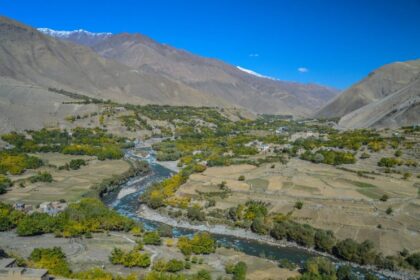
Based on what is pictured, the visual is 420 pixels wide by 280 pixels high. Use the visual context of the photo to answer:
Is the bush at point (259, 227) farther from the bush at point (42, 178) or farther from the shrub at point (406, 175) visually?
the bush at point (42, 178)

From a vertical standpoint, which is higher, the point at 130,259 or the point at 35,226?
the point at 35,226

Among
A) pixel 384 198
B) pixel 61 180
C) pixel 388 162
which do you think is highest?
pixel 388 162

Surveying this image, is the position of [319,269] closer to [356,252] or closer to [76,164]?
[356,252]

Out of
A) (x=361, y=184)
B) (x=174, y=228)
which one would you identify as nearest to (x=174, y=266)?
(x=174, y=228)

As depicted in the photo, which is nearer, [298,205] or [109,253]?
[109,253]

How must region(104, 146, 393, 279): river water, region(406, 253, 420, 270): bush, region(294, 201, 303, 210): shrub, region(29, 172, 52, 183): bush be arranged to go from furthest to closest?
region(29, 172, 52, 183): bush
region(294, 201, 303, 210): shrub
region(104, 146, 393, 279): river water
region(406, 253, 420, 270): bush

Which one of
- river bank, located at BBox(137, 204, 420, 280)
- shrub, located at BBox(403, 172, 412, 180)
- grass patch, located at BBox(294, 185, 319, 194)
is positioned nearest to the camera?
river bank, located at BBox(137, 204, 420, 280)

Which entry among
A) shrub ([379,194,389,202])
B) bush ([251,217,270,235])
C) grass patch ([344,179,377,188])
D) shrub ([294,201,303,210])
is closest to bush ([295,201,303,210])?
shrub ([294,201,303,210])

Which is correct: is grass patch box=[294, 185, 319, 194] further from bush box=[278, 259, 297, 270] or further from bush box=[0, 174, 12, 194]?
bush box=[0, 174, 12, 194]

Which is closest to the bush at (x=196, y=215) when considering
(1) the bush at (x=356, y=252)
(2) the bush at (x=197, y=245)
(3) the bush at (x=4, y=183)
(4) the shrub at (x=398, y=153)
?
(2) the bush at (x=197, y=245)
